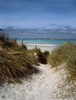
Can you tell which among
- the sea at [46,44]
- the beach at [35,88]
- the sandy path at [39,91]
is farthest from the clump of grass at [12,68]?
the sea at [46,44]

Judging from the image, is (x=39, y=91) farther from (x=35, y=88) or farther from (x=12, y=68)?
(x=12, y=68)

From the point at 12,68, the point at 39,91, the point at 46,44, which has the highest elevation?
the point at 46,44

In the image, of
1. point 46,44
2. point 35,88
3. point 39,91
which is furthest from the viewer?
point 46,44

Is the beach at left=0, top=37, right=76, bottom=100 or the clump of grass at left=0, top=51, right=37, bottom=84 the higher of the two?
the clump of grass at left=0, top=51, right=37, bottom=84

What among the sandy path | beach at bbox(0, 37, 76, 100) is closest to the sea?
beach at bbox(0, 37, 76, 100)

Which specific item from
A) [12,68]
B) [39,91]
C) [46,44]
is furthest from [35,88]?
[46,44]

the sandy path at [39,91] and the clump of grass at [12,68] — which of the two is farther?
the clump of grass at [12,68]

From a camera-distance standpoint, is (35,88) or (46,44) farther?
(46,44)

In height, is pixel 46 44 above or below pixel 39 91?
above

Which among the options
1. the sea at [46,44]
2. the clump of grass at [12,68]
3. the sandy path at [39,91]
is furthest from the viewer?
the sea at [46,44]

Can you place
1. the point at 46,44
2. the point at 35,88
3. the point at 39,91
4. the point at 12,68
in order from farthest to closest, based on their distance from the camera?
1. the point at 46,44
2. the point at 12,68
3. the point at 35,88
4. the point at 39,91

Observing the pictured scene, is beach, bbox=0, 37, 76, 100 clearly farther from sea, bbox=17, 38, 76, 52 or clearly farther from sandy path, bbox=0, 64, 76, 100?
sea, bbox=17, 38, 76, 52

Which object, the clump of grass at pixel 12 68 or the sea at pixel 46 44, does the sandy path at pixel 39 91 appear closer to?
the clump of grass at pixel 12 68

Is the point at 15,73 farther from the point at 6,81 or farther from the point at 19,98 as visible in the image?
the point at 19,98
